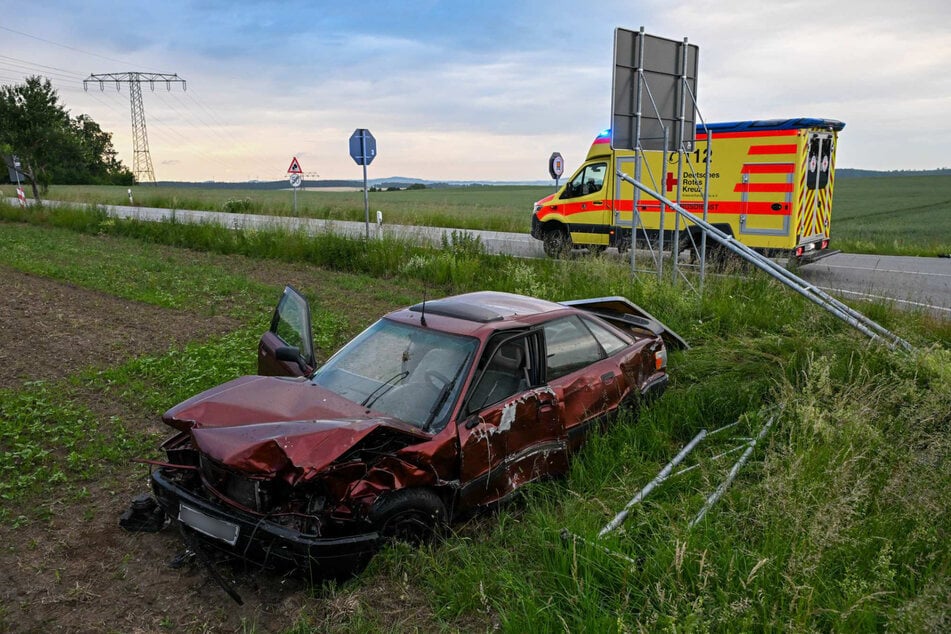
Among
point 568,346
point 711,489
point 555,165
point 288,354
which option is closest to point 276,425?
point 288,354

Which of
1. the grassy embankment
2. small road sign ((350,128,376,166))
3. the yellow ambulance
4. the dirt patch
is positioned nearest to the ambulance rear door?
the yellow ambulance

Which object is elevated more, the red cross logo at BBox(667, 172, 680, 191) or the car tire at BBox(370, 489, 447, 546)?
the red cross logo at BBox(667, 172, 680, 191)

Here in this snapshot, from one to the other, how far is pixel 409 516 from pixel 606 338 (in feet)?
8.01

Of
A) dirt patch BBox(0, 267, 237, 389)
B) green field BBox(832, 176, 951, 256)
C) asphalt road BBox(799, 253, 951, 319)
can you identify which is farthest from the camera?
green field BBox(832, 176, 951, 256)

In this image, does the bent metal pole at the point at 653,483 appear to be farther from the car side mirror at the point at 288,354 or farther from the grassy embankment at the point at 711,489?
the car side mirror at the point at 288,354

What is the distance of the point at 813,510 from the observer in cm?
386

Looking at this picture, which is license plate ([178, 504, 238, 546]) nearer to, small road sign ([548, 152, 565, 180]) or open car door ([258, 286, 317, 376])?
open car door ([258, 286, 317, 376])

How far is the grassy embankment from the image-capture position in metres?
3.31

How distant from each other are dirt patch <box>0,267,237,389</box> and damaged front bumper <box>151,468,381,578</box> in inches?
187

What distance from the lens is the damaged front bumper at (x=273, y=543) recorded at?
368cm

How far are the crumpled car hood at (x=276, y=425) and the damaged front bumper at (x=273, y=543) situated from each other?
→ 32 centimetres

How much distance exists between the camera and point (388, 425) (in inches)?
159

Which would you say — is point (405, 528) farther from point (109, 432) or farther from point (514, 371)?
point (109, 432)

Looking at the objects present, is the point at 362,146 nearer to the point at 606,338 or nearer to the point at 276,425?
the point at 606,338
